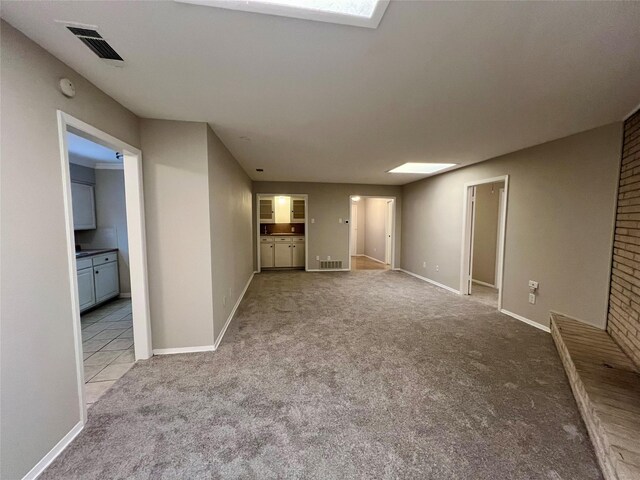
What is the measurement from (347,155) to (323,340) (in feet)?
8.52

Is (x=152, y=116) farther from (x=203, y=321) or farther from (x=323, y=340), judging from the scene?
(x=323, y=340)

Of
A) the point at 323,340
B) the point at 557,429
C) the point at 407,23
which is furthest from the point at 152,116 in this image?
the point at 557,429

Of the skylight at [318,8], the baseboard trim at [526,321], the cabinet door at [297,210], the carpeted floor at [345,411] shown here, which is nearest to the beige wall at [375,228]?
the cabinet door at [297,210]

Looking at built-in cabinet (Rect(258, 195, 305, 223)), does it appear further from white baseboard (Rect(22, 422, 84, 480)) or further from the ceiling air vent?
white baseboard (Rect(22, 422, 84, 480))

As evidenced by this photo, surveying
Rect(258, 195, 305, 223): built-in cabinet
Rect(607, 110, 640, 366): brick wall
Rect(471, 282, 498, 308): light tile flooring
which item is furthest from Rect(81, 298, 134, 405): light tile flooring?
Rect(471, 282, 498, 308): light tile flooring

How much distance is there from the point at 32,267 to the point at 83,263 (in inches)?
118

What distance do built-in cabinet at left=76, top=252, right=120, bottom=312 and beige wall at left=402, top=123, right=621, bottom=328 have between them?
6.04 meters

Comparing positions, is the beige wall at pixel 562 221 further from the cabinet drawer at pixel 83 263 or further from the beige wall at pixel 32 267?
Result: the cabinet drawer at pixel 83 263

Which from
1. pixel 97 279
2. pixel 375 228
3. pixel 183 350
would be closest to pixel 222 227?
pixel 183 350

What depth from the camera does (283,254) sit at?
7.09m

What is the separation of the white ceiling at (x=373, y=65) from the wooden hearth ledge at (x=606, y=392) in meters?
2.12

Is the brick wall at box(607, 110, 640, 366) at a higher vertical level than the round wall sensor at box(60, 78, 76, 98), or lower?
lower

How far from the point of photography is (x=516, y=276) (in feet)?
11.9

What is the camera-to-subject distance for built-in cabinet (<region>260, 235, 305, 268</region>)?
7.04 metres
